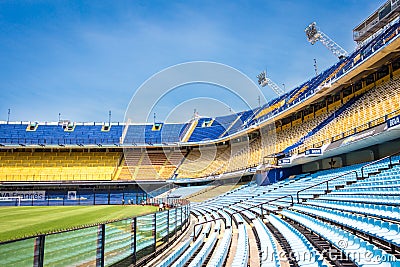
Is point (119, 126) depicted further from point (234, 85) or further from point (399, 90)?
point (399, 90)

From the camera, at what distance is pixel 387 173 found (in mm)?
11422

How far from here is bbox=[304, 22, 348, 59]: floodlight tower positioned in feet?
119

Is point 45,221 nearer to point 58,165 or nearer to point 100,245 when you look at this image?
point 100,245

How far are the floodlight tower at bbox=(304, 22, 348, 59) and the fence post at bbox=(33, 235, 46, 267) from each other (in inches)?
1466

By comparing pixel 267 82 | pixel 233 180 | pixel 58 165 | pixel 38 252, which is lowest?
pixel 38 252

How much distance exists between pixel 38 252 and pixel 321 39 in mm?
38385

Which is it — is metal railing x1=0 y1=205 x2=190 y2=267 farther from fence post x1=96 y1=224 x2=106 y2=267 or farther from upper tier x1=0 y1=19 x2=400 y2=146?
upper tier x1=0 y1=19 x2=400 y2=146

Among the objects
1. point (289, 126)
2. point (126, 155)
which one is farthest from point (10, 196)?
point (289, 126)

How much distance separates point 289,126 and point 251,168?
4932 mm

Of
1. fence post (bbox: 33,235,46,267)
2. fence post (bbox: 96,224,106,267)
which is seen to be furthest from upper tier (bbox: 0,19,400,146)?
fence post (bbox: 33,235,46,267)

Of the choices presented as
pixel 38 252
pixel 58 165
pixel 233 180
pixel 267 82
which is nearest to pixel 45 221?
pixel 38 252

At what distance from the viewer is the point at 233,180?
3500 cm

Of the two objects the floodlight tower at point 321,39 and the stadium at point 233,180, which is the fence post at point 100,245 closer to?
the stadium at point 233,180

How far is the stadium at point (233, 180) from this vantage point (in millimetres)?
5398
